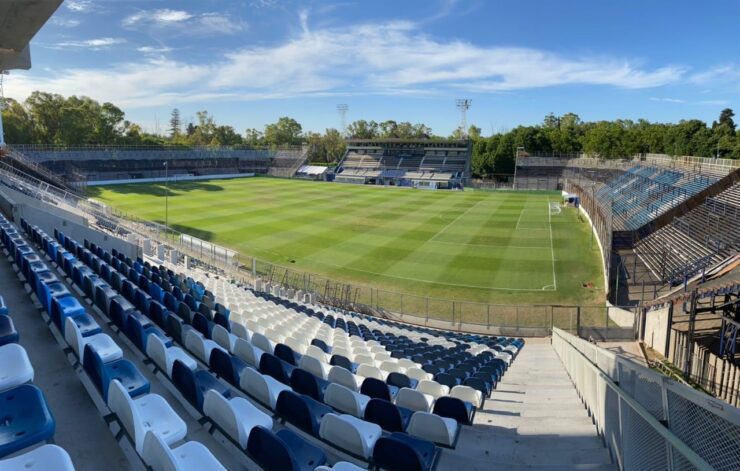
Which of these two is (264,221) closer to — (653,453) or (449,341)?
(449,341)

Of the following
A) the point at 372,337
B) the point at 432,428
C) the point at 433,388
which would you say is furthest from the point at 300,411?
the point at 372,337

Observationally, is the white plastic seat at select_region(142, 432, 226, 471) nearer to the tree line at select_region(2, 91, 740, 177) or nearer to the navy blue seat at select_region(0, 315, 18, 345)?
the navy blue seat at select_region(0, 315, 18, 345)

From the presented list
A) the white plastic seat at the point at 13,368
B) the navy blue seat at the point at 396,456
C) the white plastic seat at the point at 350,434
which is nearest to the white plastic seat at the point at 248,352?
the white plastic seat at the point at 350,434

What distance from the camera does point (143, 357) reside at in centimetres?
616

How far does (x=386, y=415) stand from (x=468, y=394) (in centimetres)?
207

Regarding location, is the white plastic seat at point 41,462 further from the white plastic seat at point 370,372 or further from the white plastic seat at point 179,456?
the white plastic seat at point 370,372

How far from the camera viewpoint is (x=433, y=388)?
7.02 metres

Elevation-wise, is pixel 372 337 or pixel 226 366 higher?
pixel 226 366

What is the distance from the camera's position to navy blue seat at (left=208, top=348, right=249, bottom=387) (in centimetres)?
575

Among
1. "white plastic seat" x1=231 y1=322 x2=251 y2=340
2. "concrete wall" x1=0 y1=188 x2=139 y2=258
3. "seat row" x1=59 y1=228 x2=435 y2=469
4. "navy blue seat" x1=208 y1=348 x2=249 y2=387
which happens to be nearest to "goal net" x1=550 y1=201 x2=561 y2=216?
"concrete wall" x1=0 y1=188 x2=139 y2=258

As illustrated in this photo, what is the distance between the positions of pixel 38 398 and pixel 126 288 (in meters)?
6.21

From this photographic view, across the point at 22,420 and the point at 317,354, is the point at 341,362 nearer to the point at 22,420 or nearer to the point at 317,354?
the point at 317,354

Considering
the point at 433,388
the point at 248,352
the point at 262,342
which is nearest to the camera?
the point at 248,352

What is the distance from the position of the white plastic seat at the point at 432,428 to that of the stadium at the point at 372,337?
0.02 m
